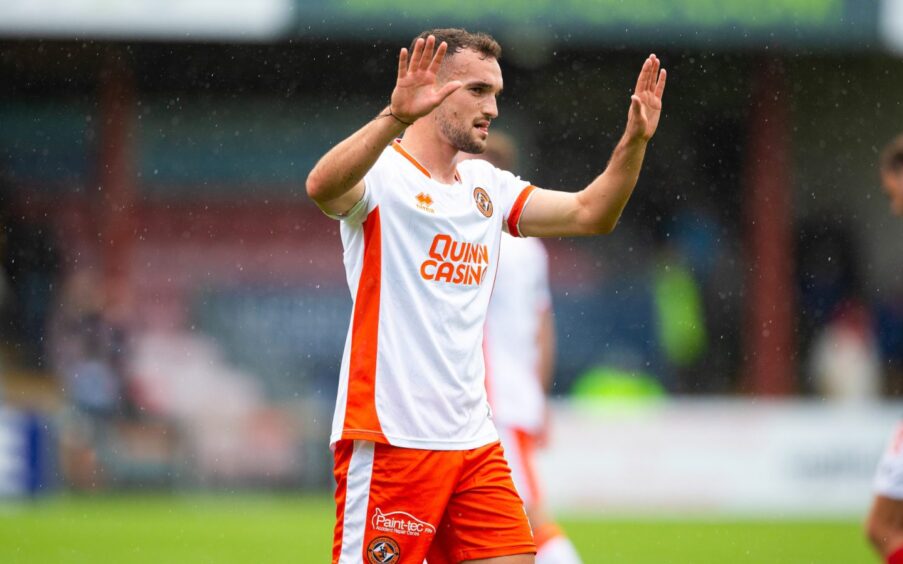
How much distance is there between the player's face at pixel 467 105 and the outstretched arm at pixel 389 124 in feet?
1.27

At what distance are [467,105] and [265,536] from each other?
672cm

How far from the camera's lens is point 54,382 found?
16.3 meters

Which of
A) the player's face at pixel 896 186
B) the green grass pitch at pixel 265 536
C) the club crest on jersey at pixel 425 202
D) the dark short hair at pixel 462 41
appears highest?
the dark short hair at pixel 462 41

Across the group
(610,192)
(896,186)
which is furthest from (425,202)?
(896,186)

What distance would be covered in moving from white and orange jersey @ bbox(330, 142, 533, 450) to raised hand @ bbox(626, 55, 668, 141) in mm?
704

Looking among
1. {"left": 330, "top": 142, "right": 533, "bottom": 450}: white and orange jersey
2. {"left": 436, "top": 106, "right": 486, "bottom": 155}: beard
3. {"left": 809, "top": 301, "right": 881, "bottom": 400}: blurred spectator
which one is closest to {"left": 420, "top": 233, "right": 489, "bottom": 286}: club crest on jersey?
{"left": 330, "top": 142, "right": 533, "bottom": 450}: white and orange jersey

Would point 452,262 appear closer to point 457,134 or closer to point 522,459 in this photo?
point 457,134

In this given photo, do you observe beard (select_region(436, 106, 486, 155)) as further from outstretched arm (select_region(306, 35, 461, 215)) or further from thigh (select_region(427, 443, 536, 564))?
thigh (select_region(427, 443, 536, 564))

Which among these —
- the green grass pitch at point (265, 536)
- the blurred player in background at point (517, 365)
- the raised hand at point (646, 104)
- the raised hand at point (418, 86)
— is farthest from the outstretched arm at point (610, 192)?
the green grass pitch at point (265, 536)

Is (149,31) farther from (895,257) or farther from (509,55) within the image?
(895,257)

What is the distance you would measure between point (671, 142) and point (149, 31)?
22.7 feet

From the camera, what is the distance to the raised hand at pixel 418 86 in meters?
4.26

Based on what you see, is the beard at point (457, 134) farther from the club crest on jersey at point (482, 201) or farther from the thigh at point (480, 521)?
the thigh at point (480, 521)

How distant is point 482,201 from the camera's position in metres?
4.80
